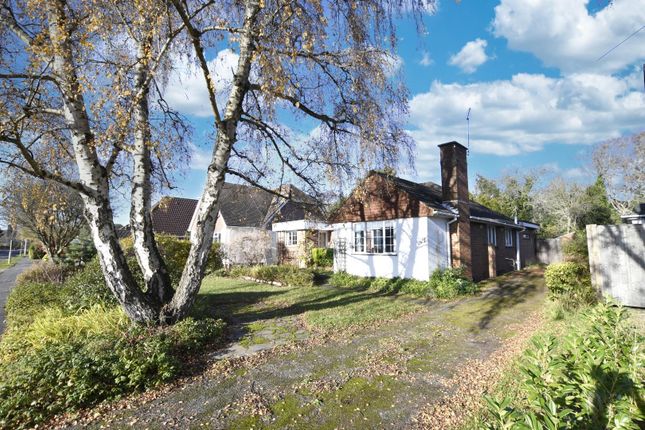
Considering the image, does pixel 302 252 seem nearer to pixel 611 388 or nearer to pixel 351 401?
pixel 351 401

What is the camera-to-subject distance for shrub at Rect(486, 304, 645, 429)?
1867 mm

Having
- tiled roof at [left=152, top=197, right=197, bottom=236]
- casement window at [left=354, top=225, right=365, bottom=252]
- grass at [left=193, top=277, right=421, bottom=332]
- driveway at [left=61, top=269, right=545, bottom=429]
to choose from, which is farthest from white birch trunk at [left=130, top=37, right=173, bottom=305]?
tiled roof at [left=152, top=197, right=197, bottom=236]

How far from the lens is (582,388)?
7.59 feet

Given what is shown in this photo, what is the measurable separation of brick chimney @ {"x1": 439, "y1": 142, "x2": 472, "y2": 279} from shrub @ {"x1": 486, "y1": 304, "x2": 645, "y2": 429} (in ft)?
36.4

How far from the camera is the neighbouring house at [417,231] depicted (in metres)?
13.8

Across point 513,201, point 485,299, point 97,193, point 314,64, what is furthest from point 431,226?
point 513,201

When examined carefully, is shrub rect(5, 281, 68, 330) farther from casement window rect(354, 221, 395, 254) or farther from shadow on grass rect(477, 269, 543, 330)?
casement window rect(354, 221, 395, 254)

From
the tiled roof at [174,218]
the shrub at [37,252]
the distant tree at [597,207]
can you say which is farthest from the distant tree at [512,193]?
the shrub at [37,252]

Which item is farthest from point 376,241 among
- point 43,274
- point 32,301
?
point 43,274

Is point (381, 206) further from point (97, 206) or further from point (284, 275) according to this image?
point (97, 206)

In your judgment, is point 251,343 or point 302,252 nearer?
point 251,343

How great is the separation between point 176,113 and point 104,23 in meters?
3.08

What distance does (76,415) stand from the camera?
4.30 meters

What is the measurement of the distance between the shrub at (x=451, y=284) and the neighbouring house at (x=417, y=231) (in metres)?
0.56
